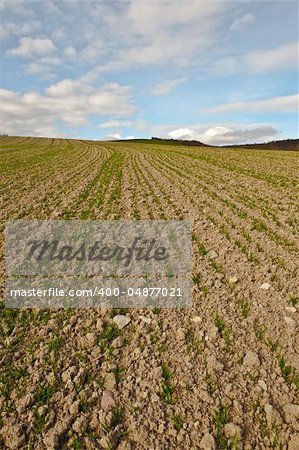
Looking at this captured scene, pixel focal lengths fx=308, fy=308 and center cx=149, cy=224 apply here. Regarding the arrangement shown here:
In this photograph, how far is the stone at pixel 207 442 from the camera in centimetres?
351

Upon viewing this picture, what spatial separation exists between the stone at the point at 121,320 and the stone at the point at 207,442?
2.40 metres

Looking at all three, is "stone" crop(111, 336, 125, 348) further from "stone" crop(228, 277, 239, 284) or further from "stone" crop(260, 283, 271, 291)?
"stone" crop(260, 283, 271, 291)

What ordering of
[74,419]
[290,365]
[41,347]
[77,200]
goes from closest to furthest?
[74,419], [290,365], [41,347], [77,200]

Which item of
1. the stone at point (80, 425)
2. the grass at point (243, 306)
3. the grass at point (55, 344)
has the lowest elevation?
the stone at point (80, 425)

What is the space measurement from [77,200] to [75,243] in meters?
5.71

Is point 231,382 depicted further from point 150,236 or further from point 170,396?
point 150,236

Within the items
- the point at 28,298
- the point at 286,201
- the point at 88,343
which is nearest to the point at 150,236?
the point at 28,298

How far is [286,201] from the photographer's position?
44.1 ft

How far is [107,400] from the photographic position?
162 inches

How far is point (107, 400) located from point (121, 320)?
68.3 inches

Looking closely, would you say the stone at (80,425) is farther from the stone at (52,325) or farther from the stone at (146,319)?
the stone at (146,319)

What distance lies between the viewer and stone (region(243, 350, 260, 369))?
4611mm

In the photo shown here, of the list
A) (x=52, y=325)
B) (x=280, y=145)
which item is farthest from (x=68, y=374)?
(x=280, y=145)

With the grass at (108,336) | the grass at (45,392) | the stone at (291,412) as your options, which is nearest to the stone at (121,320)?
the grass at (108,336)
